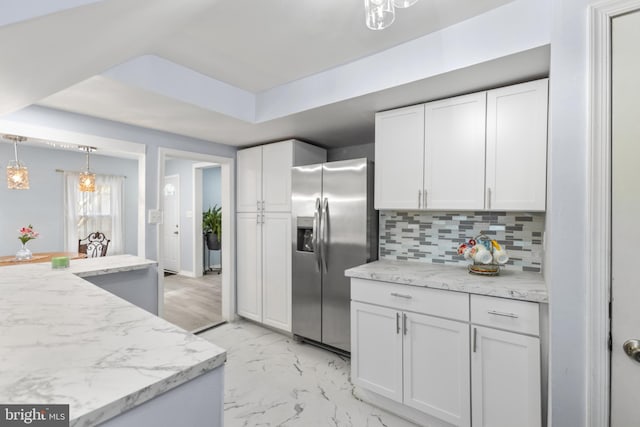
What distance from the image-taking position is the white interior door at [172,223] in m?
6.25

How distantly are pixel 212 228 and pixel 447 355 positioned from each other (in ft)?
17.5

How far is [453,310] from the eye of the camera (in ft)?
5.72

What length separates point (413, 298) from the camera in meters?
1.88

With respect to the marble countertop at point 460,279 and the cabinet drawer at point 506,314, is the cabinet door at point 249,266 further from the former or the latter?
the cabinet drawer at point 506,314

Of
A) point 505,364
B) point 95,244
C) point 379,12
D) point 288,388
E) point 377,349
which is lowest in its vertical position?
point 288,388

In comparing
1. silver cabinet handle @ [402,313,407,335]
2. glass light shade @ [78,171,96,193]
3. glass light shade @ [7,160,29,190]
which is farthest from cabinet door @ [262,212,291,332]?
glass light shade @ [7,160,29,190]

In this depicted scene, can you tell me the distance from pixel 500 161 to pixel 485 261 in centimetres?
62

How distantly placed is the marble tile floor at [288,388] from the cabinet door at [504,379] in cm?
54

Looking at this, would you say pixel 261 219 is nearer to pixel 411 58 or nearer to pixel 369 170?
pixel 369 170

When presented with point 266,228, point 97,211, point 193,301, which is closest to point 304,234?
point 266,228

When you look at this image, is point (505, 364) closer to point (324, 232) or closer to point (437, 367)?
point (437, 367)

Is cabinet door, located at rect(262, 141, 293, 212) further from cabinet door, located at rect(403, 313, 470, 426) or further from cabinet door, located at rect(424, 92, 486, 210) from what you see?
cabinet door, located at rect(403, 313, 470, 426)

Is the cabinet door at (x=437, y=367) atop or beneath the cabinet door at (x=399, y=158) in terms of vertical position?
beneath

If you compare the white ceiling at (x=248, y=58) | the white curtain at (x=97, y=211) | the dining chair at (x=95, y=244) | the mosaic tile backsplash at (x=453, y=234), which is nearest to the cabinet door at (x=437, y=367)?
the mosaic tile backsplash at (x=453, y=234)
